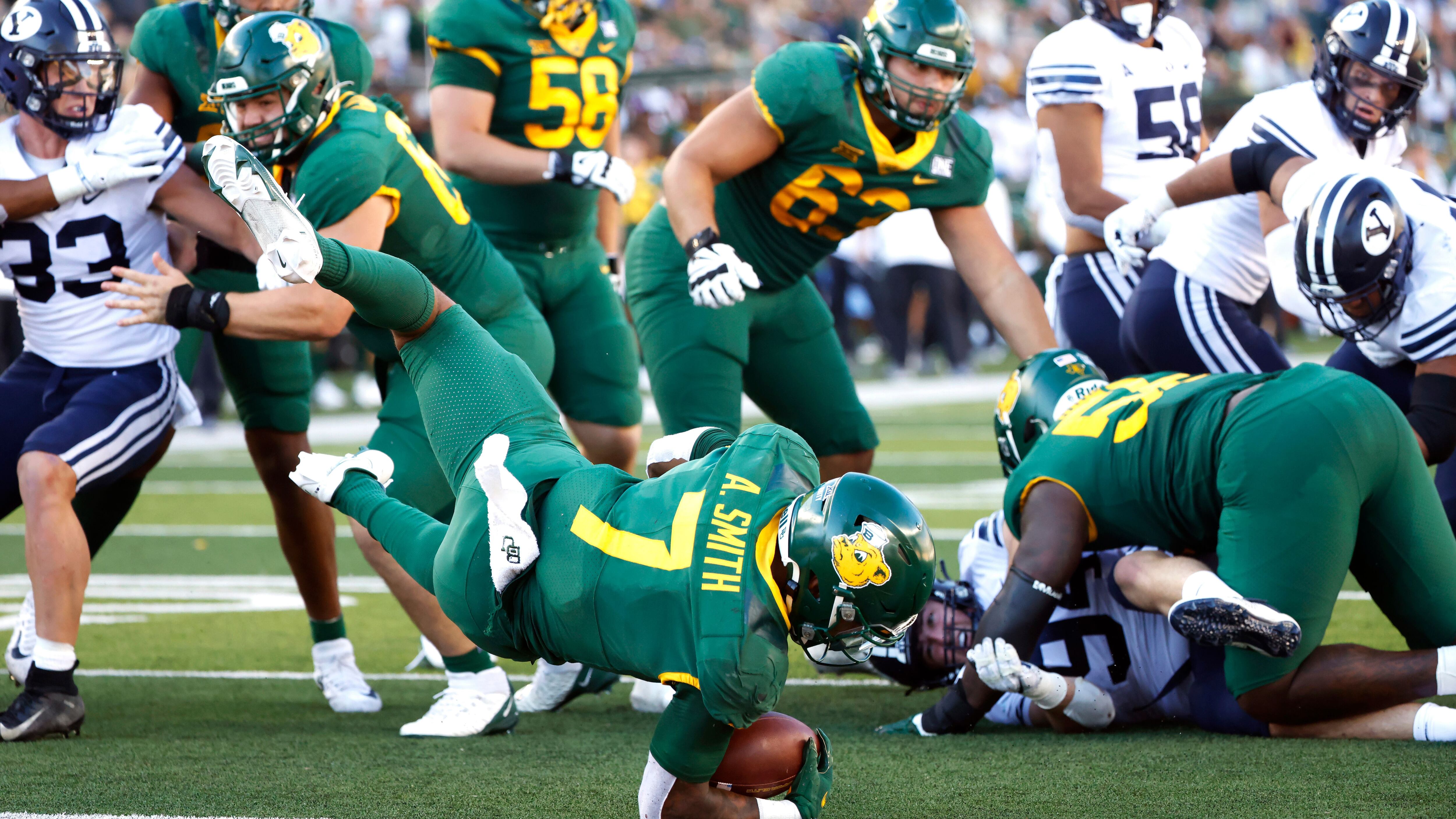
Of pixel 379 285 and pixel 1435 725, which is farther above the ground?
pixel 379 285

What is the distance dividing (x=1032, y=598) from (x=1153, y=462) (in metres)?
0.39

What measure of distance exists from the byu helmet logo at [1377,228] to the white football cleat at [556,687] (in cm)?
212

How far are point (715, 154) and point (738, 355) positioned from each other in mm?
550

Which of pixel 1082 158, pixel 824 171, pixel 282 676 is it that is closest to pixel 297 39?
pixel 824 171

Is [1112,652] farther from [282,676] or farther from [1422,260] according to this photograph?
[282,676]

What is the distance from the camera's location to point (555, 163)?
4.63 m

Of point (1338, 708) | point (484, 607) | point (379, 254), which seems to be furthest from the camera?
point (1338, 708)

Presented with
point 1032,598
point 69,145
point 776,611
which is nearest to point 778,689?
point 776,611

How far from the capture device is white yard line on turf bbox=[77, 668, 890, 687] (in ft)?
14.6

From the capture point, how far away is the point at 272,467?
14.5ft

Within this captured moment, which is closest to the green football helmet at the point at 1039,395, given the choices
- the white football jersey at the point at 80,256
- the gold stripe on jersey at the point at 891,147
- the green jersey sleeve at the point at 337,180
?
the gold stripe on jersey at the point at 891,147

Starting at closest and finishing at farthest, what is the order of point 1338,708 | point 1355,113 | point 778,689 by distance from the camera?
point 778,689, point 1338,708, point 1355,113

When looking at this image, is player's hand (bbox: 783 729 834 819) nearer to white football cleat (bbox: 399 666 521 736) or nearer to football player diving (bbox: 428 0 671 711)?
white football cleat (bbox: 399 666 521 736)

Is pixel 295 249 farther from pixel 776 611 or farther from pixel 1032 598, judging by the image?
pixel 1032 598
